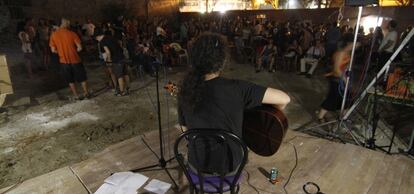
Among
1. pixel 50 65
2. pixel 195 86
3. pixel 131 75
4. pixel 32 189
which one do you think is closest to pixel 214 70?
pixel 195 86

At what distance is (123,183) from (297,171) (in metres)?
1.59

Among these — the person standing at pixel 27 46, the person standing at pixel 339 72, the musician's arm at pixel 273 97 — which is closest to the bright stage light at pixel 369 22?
the person standing at pixel 339 72

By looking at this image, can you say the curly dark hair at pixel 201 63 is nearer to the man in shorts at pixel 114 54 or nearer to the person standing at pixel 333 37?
the man in shorts at pixel 114 54

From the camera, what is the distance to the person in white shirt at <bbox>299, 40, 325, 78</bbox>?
7311 mm

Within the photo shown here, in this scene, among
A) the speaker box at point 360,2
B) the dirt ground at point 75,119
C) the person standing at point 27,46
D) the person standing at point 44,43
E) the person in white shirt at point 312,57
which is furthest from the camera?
the person standing at point 44,43

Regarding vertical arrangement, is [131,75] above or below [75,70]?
below

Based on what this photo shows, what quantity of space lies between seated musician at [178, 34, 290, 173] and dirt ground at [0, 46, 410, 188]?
128 centimetres

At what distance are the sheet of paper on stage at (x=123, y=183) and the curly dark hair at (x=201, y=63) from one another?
3.83ft

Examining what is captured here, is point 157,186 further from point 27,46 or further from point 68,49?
point 27,46

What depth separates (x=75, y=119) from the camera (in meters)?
4.57

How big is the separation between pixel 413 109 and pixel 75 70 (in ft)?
21.3

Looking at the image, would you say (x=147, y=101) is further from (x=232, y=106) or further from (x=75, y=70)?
(x=232, y=106)

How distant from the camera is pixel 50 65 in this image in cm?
840

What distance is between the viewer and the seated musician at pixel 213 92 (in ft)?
4.83
